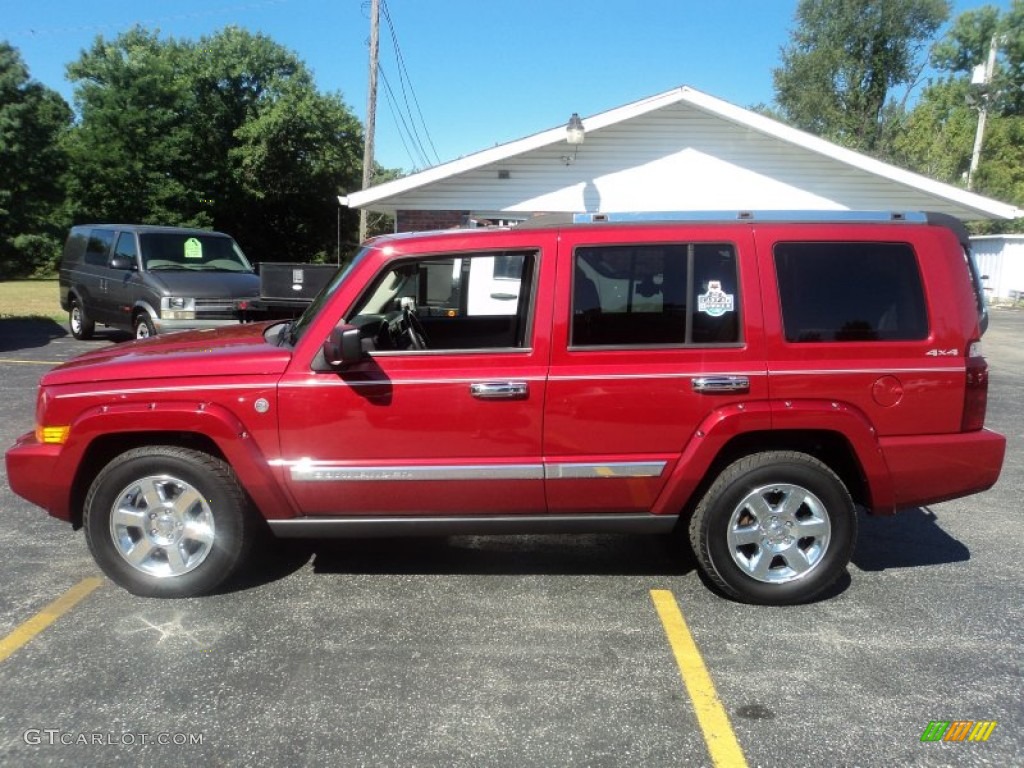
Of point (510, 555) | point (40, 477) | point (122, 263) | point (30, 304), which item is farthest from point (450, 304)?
point (30, 304)

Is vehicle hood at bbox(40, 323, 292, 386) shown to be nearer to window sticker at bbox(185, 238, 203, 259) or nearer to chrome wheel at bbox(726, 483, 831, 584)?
chrome wheel at bbox(726, 483, 831, 584)

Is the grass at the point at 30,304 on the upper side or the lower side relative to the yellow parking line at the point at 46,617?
upper

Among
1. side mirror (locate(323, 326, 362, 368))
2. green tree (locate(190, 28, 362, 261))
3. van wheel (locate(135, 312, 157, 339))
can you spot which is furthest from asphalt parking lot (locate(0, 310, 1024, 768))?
green tree (locate(190, 28, 362, 261))

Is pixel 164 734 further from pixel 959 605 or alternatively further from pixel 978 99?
pixel 978 99

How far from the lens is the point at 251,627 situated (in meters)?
3.65

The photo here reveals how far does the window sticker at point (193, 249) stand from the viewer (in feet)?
38.9

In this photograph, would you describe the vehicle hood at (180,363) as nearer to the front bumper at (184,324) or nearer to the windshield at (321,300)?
→ the windshield at (321,300)

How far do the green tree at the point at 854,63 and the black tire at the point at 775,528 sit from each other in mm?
38591

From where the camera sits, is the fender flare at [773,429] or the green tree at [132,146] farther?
the green tree at [132,146]

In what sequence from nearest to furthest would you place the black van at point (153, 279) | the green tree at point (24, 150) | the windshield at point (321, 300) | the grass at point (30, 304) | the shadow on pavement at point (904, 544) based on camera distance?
the windshield at point (321, 300) < the shadow on pavement at point (904, 544) < the black van at point (153, 279) < the grass at point (30, 304) < the green tree at point (24, 150)

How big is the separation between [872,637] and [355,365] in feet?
8.88

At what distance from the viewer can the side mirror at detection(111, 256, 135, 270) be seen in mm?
11547

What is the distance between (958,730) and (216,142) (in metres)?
34.3

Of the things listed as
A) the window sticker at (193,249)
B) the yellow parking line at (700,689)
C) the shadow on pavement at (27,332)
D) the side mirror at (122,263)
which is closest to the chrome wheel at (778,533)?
the yellow parking line at (700,689)
